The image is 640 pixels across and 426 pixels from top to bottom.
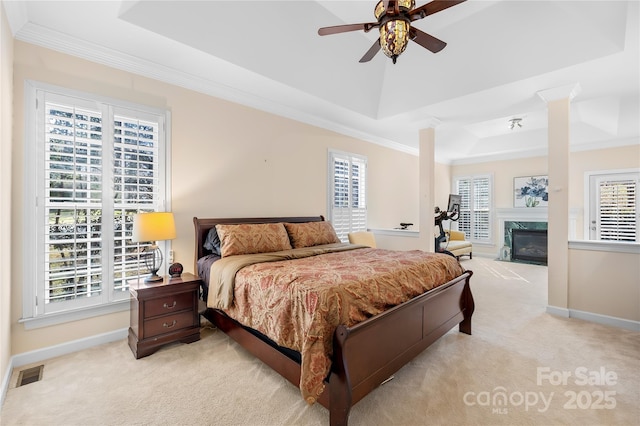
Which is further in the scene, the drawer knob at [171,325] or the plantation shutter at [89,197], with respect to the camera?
the drawer knob at [171,325]

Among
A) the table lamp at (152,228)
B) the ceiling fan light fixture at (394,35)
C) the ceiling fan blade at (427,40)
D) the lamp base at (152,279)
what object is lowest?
the lamp base at (152,279)

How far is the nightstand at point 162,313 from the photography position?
2516 millimetres

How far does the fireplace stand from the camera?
6676 millimetres

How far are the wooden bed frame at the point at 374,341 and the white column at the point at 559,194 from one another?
1.55 metres

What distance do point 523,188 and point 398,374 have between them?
6919mm

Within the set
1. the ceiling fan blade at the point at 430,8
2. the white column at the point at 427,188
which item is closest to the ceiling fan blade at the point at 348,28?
the ceiling fan blade at the point at 430,8

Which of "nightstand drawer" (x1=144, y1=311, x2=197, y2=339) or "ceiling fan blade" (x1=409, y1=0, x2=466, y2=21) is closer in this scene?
"ceiling fan blade" (x1=409, y1=0, x2=466, y2=21)

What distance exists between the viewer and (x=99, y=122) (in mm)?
2781

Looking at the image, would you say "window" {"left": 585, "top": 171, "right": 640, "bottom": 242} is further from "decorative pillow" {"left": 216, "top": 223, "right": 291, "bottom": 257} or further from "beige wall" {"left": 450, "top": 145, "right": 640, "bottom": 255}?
"decorative pillow" {"left": 216, "top": 223, "right": 291, "bottom": 257}

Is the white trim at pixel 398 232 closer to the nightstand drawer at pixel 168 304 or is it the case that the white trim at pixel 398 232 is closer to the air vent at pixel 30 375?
the nightstand drawer at pixel 168 304

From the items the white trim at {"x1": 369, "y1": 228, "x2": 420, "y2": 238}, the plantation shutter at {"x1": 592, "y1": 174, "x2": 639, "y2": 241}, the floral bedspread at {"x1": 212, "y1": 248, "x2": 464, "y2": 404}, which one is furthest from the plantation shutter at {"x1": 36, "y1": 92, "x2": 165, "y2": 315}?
the plantation shutter at {"x1": 592, "y1": 174, "x2": 639, "y2": 241}

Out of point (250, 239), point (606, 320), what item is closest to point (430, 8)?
point (250, 239)

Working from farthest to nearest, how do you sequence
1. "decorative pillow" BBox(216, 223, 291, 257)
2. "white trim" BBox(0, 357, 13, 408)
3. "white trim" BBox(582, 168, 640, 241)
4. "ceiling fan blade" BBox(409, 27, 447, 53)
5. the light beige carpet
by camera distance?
"white trim" BBox(582, 168, 640, 241), "decorative pillow" BBox(216, 223, 291, 257), "ceiling fan blade" BBox(409, 27, 447, 53), "white trim" BBox(0, 357, 13, 408), the light beige carpet

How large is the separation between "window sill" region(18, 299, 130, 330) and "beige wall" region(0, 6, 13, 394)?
151 millimetres
